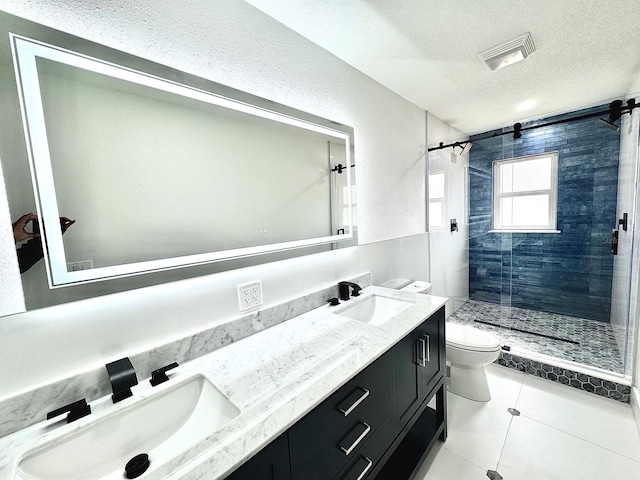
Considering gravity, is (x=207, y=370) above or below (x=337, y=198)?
Answer: below

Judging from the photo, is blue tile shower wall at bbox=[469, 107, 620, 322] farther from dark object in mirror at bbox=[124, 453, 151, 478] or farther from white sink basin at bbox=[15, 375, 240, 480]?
dark object in mirror at bbox=[124, 453, 151, 478]

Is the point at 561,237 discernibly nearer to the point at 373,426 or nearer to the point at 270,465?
the point at 373,426

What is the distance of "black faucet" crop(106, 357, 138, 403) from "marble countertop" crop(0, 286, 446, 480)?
2 cm

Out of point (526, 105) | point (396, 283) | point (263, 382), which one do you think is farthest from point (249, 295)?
point (526, 105)

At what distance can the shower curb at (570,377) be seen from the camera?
1.87 metres

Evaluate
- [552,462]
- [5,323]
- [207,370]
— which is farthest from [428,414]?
[5,323]

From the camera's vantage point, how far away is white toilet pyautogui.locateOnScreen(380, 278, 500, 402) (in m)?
1.85

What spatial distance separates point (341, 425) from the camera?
0.87m

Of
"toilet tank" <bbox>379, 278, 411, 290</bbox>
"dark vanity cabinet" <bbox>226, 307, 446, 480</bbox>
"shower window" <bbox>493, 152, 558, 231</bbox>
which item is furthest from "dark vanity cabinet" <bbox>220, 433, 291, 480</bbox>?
"shower window" <bbox>493, 152, 558, 231</bbox>

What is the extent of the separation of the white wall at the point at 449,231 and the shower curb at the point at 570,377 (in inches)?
32.3

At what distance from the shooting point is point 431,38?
1.49m

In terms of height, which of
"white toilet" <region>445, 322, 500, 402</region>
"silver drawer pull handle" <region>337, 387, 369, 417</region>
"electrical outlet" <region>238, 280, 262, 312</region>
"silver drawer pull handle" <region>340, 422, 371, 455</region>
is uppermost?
"electrical outlet" <region>238, 280, 262, 312</region>

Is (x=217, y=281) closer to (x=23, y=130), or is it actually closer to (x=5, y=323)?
(x=5, y=323)

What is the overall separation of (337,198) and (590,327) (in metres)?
3.08
